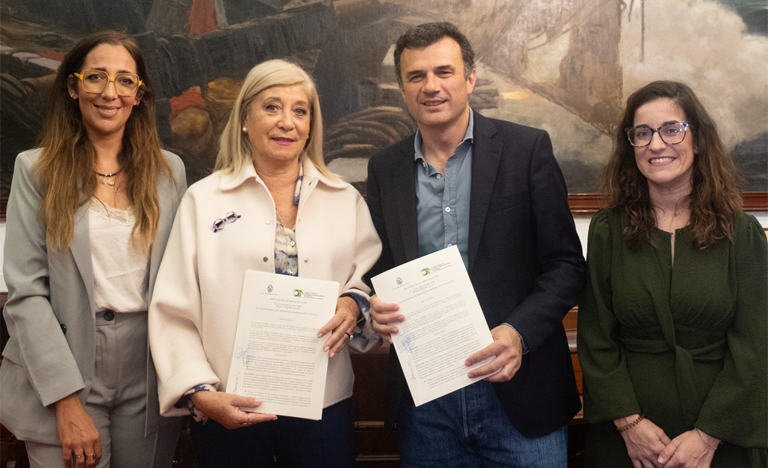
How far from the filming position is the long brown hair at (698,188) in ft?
5.43

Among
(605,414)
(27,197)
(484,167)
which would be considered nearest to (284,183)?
(484,167)

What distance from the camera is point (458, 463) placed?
1.81 m

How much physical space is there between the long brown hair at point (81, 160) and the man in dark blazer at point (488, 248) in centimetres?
89

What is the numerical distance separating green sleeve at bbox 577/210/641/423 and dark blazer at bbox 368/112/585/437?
0.20 feet

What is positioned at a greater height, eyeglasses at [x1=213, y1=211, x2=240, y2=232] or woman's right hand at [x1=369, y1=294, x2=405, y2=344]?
eyeglasses at [x1=213, y1=211, x2=240, y2=232]

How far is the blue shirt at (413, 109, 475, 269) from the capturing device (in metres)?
1.79

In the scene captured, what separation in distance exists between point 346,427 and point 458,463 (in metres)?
0.43

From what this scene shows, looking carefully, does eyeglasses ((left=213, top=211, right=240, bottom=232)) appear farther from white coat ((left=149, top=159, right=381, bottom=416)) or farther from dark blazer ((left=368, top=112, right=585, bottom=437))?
dark blazer ((left=368, top=112, right=585, bottom=437))

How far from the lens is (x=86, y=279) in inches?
67.7

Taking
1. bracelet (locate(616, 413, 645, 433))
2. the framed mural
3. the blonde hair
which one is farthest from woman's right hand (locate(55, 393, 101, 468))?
bracelet (locate(616, 413, 645, 433))

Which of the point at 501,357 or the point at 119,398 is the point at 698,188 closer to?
the point at 501,357

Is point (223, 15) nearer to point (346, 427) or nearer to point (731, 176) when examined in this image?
point (346, 427)

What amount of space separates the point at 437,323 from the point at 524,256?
0.42 metres

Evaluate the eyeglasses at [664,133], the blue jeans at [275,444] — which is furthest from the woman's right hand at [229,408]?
the eyeglasses at [664,133]
